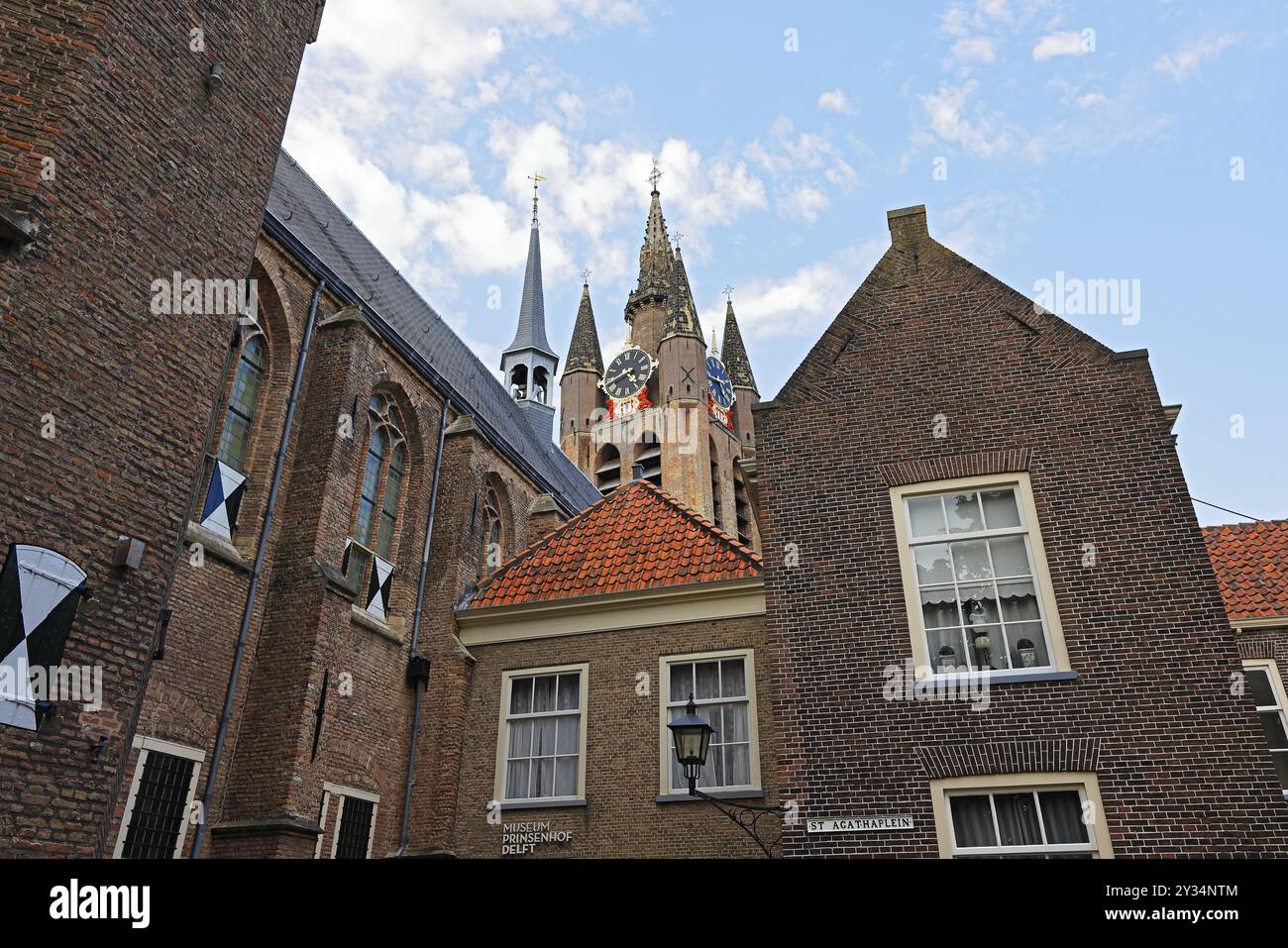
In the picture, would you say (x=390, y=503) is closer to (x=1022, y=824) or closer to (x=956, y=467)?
(x=956, y=467)

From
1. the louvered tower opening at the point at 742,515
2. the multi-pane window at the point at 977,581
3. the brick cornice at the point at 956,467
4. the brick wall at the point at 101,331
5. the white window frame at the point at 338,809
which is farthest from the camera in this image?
the louvered tower opening at the point at 742,515

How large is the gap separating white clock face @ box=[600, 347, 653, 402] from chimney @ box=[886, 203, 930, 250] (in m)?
36.6

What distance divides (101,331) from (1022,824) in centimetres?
902

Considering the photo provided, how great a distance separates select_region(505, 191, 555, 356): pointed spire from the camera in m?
40.0

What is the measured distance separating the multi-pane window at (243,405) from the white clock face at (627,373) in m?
34.3

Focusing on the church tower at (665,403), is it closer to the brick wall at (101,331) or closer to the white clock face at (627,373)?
the white clock face at (627,373)

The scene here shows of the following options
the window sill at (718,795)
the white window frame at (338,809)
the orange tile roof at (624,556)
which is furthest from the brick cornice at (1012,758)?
the white window frame at (338,809)

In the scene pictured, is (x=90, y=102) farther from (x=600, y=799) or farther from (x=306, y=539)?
(x=600, y=799)

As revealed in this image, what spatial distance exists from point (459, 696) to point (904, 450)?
25.4ft

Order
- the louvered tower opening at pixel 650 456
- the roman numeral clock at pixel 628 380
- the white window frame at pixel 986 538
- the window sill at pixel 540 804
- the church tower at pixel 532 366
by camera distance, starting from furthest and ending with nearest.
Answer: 1. the roman numeral clock at pixel 628 380
2. the louvered tower opening at pixel 650 456
3. the church tower at pixel 532 366
4. the window sill at pixel 540 804
5. the white window frame at pixel 986 538

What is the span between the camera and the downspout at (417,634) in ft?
45.4

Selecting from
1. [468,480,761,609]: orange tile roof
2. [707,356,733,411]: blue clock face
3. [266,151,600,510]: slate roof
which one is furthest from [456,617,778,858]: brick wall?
[707,356,733,411]: blue clock face

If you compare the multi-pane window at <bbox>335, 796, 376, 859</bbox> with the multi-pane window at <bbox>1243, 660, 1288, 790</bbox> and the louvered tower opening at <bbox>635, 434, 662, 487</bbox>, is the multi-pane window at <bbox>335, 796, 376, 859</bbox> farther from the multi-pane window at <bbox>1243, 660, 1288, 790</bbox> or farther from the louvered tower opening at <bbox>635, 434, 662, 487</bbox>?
the louvered tower opening at <bbox>635, 434, 662, 487</bbox>
